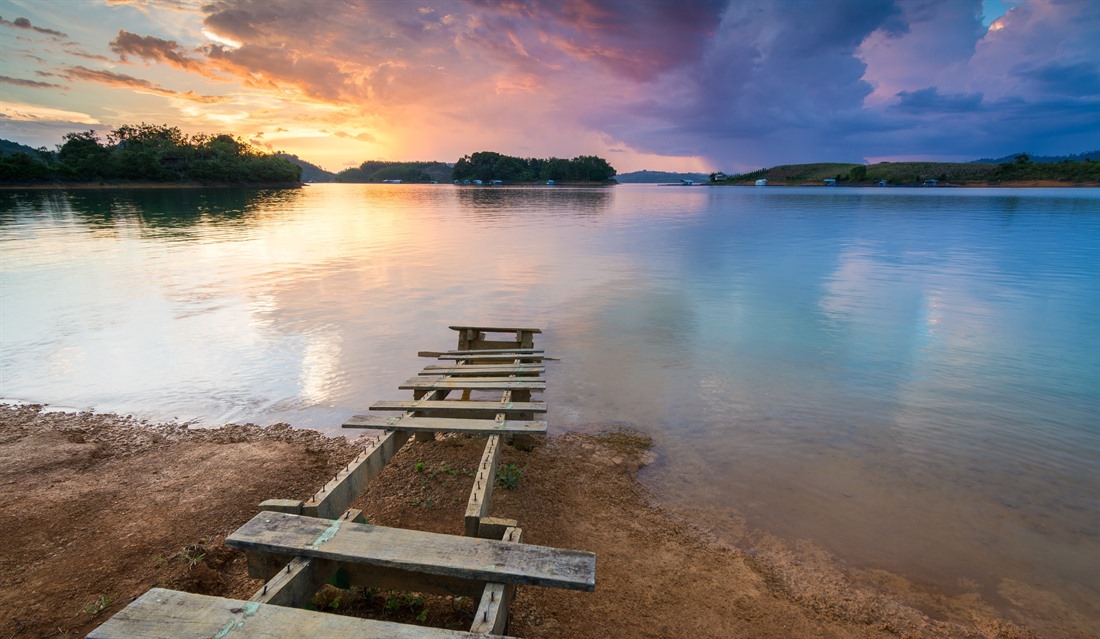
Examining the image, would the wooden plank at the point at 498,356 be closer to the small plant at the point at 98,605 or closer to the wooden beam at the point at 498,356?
the wooden beam at the point at 498,356

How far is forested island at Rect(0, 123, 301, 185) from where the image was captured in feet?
353

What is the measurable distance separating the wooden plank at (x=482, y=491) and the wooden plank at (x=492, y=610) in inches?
27.9

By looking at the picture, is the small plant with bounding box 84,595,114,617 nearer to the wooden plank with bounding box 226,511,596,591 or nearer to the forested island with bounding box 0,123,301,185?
the wooden plank with bounding box 226,511,596,591

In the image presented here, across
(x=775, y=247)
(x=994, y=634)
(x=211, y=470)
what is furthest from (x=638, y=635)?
(x=775, y=247)

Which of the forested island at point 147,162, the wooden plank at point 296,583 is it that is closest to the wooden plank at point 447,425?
the wooden plank at point 296,583

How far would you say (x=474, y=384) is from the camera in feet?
23.4

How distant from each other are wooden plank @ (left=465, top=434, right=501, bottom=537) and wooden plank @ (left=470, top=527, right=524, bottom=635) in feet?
2.33

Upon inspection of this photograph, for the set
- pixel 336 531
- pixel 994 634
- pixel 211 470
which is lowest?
pixel 994 634

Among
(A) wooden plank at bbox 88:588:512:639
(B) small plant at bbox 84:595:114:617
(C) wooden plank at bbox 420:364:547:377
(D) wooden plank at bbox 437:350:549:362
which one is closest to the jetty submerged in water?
(A) wooden plank at bbox 88:588:512:639

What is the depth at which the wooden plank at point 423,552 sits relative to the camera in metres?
3.19

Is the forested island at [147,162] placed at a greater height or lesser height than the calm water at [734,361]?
greater

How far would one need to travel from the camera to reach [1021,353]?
1223 cm

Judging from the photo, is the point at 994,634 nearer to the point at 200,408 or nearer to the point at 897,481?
the point at 897,481

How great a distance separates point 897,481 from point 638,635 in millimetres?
4800
